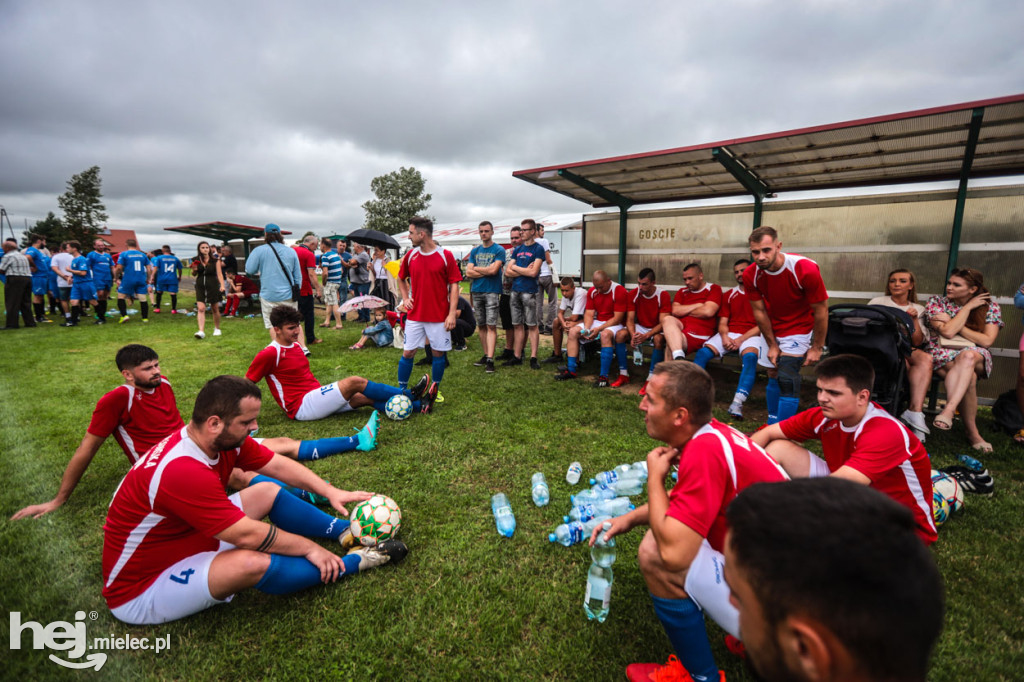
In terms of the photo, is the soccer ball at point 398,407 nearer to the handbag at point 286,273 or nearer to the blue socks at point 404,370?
the blue socks at point 404,370

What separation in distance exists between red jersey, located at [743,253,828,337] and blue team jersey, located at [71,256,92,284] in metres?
15.8

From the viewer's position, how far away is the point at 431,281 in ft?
19.0

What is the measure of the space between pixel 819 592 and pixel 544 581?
216 cm

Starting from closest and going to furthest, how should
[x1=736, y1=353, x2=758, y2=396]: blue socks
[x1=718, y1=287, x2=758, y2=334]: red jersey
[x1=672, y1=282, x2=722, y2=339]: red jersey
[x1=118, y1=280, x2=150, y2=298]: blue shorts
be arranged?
[x1=736, y1=353, x2=758, y2=396]: blue socks, [x1=718, y1=287, x2=758, y2=334]: red jersey, [x1=672, y1=282, x2=722, y2=339]: red jersey, [x1=118, y1=280, x2=150, y2=298]: blue shorts

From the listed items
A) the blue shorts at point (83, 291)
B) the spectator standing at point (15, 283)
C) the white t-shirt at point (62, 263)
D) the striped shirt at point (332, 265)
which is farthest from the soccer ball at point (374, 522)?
the white t-shirt at point (62, 263)

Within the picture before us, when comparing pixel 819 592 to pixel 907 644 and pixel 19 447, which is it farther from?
pixel 19 447

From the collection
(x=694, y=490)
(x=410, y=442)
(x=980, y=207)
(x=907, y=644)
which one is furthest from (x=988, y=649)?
(x=980, y=207)

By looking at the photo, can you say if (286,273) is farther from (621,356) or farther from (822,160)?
(822,160)

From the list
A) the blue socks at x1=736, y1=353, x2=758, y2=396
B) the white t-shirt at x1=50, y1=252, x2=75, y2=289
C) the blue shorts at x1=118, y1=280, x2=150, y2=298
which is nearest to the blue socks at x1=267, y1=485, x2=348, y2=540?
the blue socks at x1=736, y1=353, x2=758, y2=396

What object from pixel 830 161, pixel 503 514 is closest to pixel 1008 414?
pixel 830 161

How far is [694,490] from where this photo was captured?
1785 millimetres

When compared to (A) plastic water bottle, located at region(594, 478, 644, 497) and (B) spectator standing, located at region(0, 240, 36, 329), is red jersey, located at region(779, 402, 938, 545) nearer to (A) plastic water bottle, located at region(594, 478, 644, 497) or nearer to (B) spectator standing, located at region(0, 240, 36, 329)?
(A) plastic water bottle, located at region(594, 478, 644, 497)

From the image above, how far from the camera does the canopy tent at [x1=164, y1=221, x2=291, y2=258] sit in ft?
55.6

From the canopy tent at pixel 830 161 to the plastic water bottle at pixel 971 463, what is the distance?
281 centimetres
